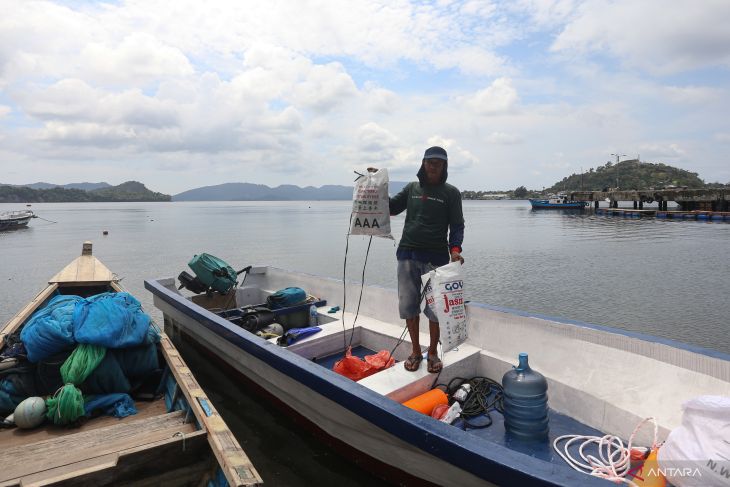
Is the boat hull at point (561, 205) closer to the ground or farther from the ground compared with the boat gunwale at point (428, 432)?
farther from the ground

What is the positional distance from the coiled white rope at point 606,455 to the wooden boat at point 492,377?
11 centimetres

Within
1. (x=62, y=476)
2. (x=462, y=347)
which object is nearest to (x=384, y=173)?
(x=462, y=347)

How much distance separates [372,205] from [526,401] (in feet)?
7.80

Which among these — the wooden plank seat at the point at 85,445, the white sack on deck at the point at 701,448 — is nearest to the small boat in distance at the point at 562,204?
the white sack on deck at the point at 701,448

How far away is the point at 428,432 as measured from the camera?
2.79 meters

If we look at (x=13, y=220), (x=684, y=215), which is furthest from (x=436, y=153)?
(x=13, y=220)

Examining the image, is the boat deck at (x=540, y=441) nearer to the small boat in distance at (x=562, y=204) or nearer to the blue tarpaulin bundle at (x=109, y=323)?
the blue tarpaulin bundle at (x=109, y=323)

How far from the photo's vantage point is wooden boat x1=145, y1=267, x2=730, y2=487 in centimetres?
274

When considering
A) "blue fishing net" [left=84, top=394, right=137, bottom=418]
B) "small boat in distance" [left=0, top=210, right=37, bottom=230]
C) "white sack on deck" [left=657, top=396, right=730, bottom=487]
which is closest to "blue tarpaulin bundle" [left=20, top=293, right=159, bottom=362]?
"blue fishing net" [left=84, top=394, right=137, bottom=418]

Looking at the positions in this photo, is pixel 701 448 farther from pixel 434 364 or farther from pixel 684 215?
pixel 684 215

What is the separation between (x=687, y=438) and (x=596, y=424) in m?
1.26

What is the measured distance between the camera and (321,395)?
12.9 feet

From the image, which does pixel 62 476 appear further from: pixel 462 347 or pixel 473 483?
pixel 462 347

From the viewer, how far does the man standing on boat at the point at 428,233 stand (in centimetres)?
416
